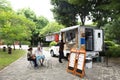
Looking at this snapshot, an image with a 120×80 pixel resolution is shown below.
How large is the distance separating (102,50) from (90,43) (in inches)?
43.5

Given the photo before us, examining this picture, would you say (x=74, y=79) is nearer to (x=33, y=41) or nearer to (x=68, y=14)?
(x=68, y=14)

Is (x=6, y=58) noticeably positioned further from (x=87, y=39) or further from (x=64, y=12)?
(x=64, y=12)

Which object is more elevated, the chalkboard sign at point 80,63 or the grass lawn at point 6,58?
the chalkboard sign at point 80,63

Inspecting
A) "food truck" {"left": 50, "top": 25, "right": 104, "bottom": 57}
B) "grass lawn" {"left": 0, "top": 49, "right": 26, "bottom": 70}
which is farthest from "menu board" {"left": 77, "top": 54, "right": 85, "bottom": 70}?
"food truck" {"left": 50, "top": 25, "right": 104, "bottom": 57}

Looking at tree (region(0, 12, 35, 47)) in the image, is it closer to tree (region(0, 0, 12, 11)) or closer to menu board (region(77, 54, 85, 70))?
tree (region(0, 0, 12, 11))

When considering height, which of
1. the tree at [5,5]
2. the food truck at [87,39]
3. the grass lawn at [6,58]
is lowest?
the grass lawn at [6,58]

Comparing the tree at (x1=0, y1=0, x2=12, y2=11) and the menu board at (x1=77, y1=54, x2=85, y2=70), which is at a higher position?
the tree at (x1=0, y1=0, x2=12, y2=11)

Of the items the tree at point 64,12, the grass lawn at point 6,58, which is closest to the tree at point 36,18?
the tree at point 64,12

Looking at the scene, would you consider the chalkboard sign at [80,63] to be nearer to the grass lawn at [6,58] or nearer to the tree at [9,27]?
the grass lawn at [6,58]

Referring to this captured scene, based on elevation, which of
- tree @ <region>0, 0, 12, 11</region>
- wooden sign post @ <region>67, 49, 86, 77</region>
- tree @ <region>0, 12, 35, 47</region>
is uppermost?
tree @ <region>0, 0, 12, 11</region>

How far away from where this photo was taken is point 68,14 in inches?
997

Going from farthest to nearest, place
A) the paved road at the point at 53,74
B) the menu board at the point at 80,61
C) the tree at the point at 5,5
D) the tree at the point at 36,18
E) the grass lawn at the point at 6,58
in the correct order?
the tree at the point at 36,18 < the tree at the point at 5,5 < the grass lawn at the point at 6,58 < the menu board at the point at 80,61 < the paved road at the point at 53,74

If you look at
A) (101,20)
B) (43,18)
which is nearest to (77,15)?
(101,20)

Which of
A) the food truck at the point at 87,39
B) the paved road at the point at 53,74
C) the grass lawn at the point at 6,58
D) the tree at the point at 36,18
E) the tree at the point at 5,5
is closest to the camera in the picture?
the paved road at the point at 53,74
